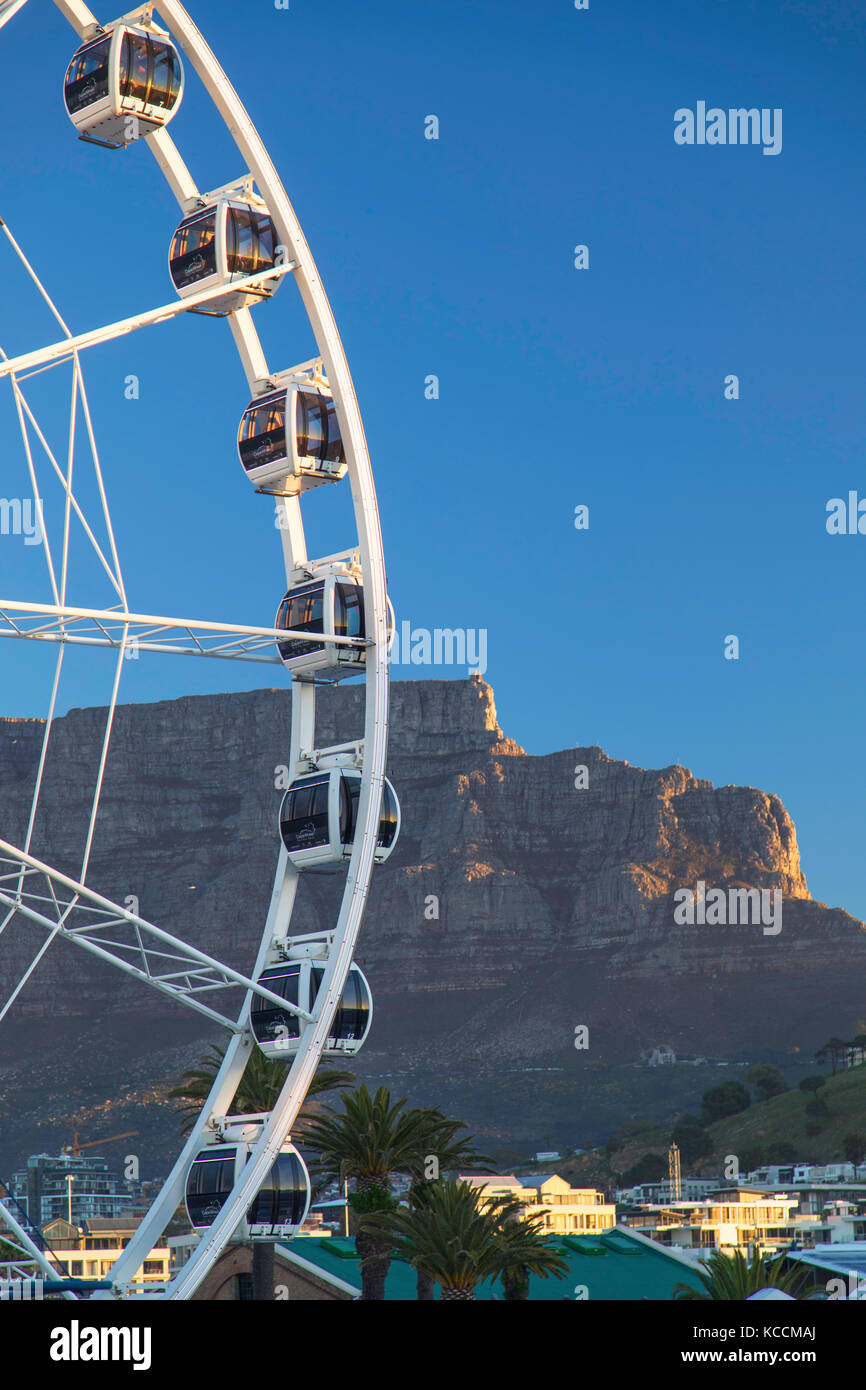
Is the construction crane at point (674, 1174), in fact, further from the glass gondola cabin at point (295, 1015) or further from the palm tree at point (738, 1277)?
the glass gondola cabin at point (295, 1015)

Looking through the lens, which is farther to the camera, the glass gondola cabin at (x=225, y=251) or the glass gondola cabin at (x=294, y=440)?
the glass gondola cabin at (x=294, y=440)

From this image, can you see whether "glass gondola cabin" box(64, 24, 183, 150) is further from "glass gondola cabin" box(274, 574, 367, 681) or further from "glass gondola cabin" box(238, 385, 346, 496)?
"glass gondola cabin" box(274, 574, 367, 681)

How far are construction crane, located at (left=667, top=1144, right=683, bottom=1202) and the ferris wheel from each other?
113230 mm

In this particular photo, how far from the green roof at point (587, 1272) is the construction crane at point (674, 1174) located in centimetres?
7585

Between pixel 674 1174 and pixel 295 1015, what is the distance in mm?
133849

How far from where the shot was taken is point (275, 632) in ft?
137

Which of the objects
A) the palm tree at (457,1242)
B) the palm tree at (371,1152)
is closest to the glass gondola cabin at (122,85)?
the palm tree at (371,1152)

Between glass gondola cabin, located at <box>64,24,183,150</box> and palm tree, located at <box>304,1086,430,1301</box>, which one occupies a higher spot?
glass gondola cabin, located at <box>64,24,183,150</box>

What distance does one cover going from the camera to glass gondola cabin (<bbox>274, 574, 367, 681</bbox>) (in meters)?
43.0

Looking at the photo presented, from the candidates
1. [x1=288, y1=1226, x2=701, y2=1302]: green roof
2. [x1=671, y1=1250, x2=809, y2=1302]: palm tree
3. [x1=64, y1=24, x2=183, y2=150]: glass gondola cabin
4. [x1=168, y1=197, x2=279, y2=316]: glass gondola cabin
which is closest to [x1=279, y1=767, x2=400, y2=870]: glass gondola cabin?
[x1=168, y1=197, x2=279, y2=316]: glass gondola cabin

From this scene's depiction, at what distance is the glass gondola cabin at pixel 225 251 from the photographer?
42.2 m

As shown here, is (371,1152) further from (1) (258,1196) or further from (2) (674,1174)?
(2) (674,1174)
